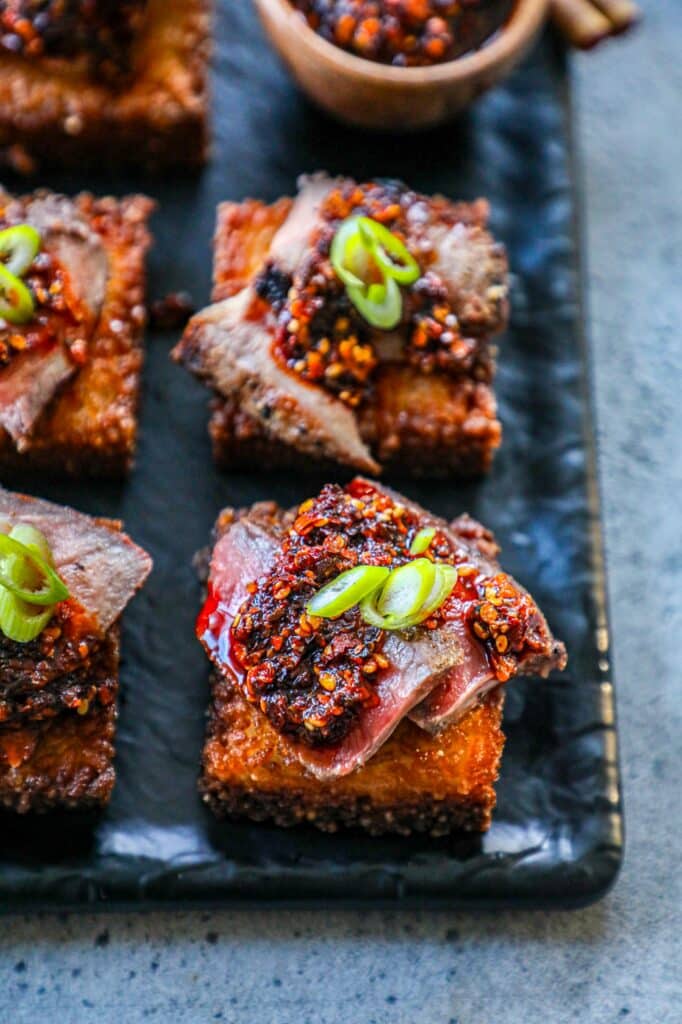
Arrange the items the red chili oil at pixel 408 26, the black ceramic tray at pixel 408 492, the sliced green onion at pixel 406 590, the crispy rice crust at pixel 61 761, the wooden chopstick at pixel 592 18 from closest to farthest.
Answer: the sliced green onion at pixel 406 590 → the crispy rice crust at pixel 61 761 → the black ceramic tray at pixel 408 492 → the red chili oil at pixel 408 26 → the wooden chopstick at pixel 592 18

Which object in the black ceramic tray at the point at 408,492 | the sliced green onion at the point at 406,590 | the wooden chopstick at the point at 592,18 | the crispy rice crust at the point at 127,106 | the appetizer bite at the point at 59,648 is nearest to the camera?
the sliced green onion at the point at 406,590

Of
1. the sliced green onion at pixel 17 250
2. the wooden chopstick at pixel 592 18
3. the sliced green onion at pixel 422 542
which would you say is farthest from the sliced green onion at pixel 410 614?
the wooden chopstick at pixel 592 18

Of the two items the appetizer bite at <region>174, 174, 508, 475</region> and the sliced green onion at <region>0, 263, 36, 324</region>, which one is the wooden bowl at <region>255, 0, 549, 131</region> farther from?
the sliced green onion at <region>0, 263, 36, 324</region>

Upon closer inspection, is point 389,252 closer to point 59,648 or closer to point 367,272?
point 367,272

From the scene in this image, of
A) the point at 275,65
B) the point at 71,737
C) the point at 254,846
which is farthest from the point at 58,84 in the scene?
the point at 254,846

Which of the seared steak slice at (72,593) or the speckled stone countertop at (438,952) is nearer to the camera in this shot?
the seared steak slice at (72,593)

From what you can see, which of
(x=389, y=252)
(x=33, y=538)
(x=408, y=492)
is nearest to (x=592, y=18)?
(x=389, y=252)

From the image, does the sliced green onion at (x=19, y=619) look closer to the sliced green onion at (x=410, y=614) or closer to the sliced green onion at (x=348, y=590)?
the sliced green onion at (x=348, y=590)
